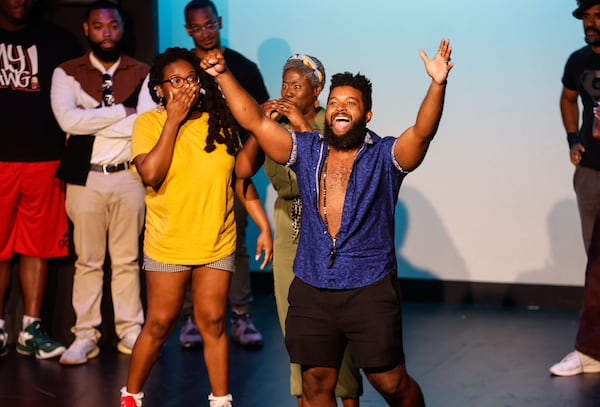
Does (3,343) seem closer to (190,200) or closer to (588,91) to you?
(190,200)

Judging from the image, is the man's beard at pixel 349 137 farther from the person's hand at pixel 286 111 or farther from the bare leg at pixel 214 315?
the bare leg at pixel 214 315

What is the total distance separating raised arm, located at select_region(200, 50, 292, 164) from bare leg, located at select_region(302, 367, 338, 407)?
32.6 inches

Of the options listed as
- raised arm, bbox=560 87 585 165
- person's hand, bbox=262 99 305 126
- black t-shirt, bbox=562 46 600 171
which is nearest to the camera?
person's hand, bbox=262 99 305 126

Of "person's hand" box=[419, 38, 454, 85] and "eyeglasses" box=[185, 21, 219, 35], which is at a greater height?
"eyeglasses" box=[185, 21, 219, 35]

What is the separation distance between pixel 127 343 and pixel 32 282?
69 cm

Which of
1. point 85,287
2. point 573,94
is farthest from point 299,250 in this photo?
point 573,94

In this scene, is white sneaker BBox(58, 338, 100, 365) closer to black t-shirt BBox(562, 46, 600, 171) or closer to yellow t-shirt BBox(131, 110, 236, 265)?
yellow t-shirt BBox(131, 110, 236, 265)

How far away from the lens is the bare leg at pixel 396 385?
3.99 metres

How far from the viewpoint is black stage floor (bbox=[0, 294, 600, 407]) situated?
17.1ft

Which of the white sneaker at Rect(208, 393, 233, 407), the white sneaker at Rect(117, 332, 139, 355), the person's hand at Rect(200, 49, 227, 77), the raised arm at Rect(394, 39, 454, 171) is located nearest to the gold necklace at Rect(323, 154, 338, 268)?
the raised arm at Rect(394, 39, 454, 171)

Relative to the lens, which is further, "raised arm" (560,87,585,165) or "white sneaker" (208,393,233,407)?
"raised arm" (560,87,585,165)

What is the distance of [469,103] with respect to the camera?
7.13 m

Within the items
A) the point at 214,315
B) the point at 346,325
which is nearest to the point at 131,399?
the point at 214,315

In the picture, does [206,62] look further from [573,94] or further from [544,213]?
[544,213]
